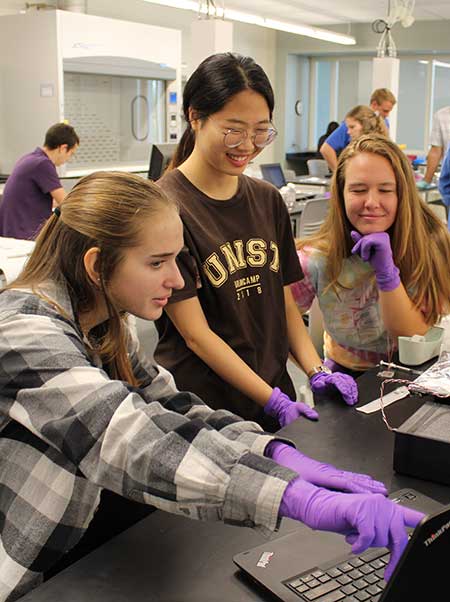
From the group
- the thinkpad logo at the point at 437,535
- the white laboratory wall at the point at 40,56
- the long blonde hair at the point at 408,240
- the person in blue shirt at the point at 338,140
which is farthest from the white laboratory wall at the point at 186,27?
the thinkpad logo at the point at 437,535

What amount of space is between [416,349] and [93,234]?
0.92 meters

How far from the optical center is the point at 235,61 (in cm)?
153

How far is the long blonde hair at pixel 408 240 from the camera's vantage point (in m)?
1.74

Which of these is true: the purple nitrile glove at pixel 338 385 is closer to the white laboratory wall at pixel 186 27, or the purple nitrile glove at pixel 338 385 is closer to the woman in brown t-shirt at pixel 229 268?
the woman in brown t-shirt at pixel 229 268

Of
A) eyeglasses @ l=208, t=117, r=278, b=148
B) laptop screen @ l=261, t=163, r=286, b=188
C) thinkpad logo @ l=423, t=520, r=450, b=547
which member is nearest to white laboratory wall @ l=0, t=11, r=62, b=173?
laptop screen @ l=261, t=163, r=286, b=188

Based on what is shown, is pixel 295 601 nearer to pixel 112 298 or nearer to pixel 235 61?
pixel 112 298

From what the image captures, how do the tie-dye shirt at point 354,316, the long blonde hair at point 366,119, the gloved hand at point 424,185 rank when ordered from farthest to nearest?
A: 1. the gloved hand at point 424,185
2. the long blonde hair at point 366,119
3. the tie-dye shirt at point 354,316

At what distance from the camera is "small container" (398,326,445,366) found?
1.66 metres

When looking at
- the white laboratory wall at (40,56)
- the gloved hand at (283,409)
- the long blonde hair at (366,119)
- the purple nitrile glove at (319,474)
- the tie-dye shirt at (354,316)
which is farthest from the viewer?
the white laboratory wall at (40,56)

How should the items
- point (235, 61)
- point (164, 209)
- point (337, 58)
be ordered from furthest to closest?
point (337, 58) < point (235, 61) < point (164, 209)

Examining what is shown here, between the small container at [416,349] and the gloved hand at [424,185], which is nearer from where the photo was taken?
the small container at [416,349]

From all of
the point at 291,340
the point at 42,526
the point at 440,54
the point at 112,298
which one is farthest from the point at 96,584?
the point at 440,54

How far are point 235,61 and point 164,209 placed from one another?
1.99 ft

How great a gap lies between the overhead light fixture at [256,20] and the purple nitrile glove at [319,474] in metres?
4.35
